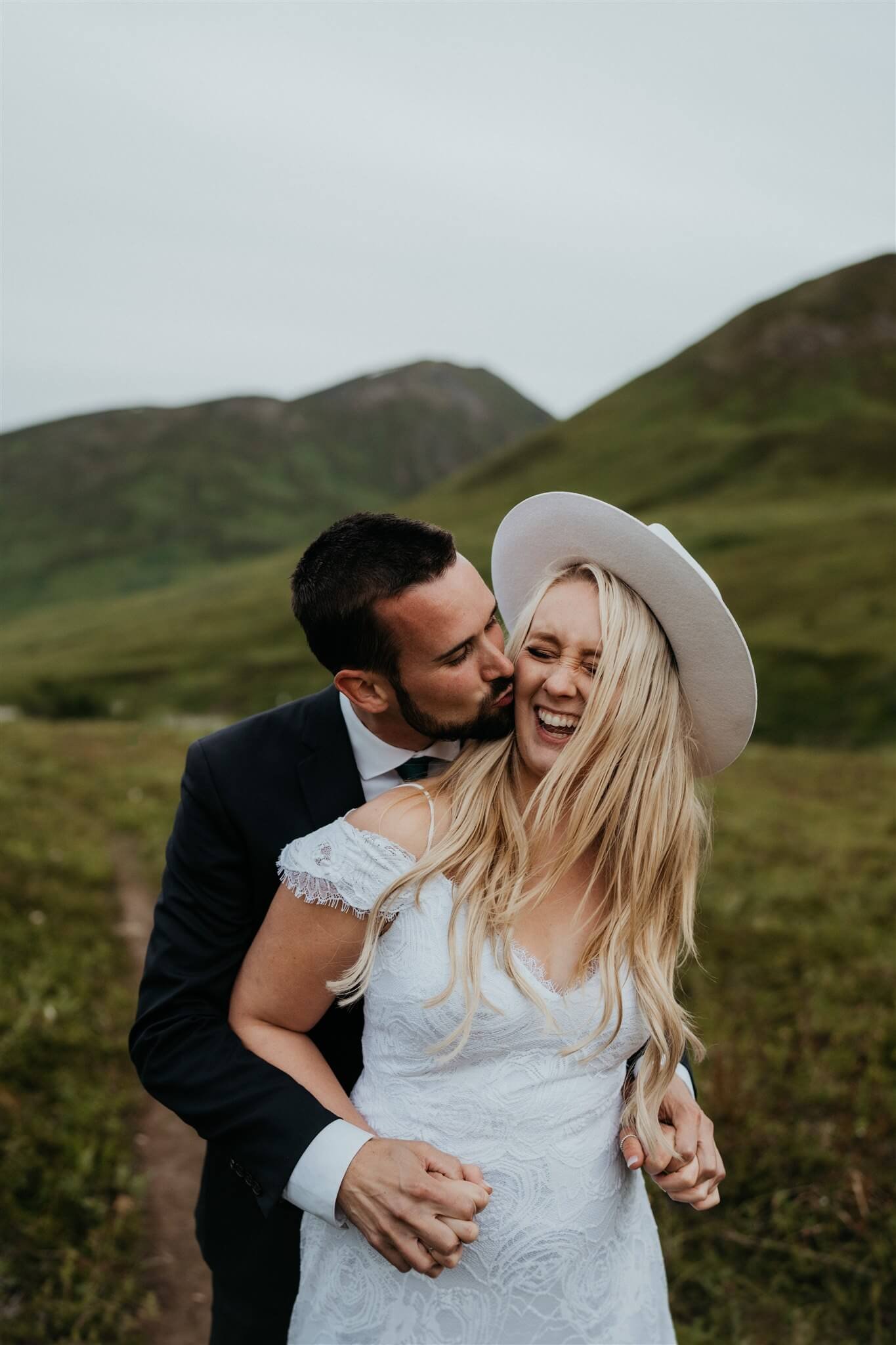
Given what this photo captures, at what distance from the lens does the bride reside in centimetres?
301

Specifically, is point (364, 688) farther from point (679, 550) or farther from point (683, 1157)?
point (683, 1157)

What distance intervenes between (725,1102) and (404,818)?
4.39 meters

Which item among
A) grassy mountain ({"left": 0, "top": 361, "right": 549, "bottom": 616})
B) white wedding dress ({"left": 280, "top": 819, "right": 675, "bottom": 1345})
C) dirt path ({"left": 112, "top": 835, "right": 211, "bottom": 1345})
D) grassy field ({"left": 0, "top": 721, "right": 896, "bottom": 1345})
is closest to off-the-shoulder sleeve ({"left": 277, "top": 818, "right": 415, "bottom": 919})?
white wedding dress ({"left": 280, "top": 819, "right": 675, "bottom": 1345})

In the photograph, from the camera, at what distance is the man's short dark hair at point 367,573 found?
3420mm

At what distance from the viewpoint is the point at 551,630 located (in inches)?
131

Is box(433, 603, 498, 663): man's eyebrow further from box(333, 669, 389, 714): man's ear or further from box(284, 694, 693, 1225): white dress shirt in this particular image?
box(284, 694, 693, 1225): white dress shirt

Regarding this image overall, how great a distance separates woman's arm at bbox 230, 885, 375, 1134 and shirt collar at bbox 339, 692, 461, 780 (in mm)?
655

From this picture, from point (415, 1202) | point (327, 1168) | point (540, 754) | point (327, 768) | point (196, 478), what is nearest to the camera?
point (415, 1202)

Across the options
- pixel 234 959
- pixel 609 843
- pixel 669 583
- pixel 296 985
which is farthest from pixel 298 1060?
pixel 669 583

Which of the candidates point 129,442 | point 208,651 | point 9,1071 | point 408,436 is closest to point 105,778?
point 9,1071

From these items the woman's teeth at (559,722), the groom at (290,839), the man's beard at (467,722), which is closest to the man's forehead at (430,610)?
the groom at (290,839)

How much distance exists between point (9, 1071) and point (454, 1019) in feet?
16.9

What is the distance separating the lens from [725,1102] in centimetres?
648

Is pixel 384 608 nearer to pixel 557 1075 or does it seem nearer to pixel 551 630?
pixel 551 630
